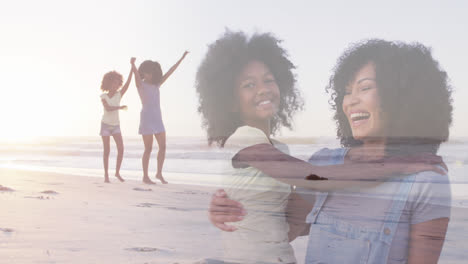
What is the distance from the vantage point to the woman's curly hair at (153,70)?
0.90 meters

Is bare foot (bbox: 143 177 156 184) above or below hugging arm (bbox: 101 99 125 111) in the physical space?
below

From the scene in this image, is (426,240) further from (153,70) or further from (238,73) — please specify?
(153,70)

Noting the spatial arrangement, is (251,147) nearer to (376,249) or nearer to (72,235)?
(376,249)

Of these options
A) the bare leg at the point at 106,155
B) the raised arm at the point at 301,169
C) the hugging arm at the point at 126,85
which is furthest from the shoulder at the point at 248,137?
the bare leg at the point at 106,155

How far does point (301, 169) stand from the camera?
0.73m

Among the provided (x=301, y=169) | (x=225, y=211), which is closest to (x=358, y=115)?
(x=301, y=169)

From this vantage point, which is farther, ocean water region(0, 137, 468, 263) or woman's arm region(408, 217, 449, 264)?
ocean water region(0, 137, 468, 263)

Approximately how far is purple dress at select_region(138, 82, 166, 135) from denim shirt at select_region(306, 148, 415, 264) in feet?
1.03

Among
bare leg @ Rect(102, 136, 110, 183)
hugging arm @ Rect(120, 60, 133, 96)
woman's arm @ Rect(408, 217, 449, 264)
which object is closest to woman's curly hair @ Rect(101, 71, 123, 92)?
hugging arm @ Rect(120, 60, 133, 96)

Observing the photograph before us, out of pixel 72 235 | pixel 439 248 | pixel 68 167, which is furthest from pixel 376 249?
pixel 68 167

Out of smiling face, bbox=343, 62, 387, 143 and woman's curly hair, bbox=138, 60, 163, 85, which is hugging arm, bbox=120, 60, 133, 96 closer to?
woman's curly hair, bbox=138, 60, 163, 85

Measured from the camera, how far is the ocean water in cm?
79

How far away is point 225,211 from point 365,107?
30cm

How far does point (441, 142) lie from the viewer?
638 millimetres
